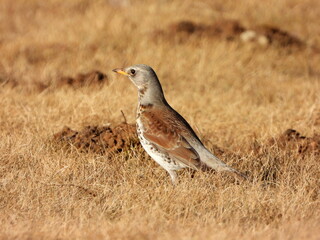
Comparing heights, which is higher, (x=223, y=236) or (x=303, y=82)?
(x=223, y=236)

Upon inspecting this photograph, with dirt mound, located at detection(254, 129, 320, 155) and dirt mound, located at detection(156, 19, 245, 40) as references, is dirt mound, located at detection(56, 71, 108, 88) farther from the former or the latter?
dirt mound, located at detection(254, 129, 320, 155)

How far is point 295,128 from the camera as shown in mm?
9430

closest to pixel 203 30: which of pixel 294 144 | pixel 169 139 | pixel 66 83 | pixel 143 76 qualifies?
pixel 66 83

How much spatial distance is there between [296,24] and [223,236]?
12.0m

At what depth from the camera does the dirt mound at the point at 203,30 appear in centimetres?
1407

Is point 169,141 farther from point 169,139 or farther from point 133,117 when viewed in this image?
point 133,117

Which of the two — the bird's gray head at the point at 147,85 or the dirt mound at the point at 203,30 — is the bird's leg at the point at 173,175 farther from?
the dirt mound at the point at 203,30

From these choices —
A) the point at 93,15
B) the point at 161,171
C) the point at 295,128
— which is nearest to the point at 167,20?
the point at 93,15

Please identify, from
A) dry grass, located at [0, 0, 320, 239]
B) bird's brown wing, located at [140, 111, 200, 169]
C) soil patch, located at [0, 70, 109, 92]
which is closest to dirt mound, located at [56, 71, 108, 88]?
soil patch, located at [0, 70, 109, 92]

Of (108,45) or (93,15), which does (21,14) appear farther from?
(108,45)

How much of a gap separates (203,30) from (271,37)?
1514 millimetres

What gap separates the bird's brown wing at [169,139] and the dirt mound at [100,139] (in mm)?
896

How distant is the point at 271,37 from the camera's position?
14695 mm

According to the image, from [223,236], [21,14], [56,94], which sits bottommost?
[21,14]
